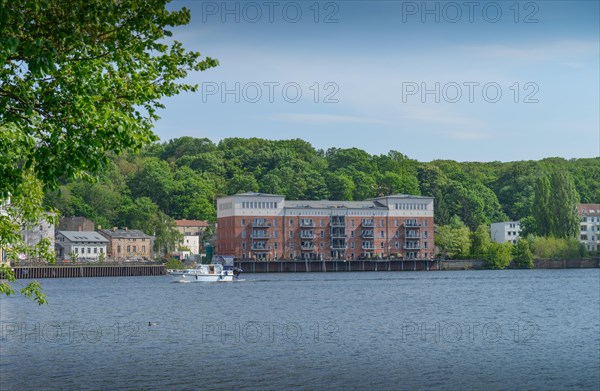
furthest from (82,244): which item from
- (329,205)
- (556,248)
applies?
(556,248)

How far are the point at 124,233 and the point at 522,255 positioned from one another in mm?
65625

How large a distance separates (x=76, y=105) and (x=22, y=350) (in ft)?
89.5

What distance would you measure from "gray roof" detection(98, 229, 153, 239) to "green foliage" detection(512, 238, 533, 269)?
200 ft

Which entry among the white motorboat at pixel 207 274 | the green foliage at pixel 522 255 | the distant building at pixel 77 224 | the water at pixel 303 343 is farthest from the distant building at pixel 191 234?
the water at pixel 303 343

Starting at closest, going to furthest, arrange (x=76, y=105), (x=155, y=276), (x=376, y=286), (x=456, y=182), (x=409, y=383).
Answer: (x=76, y=105) → (x=409, y=383) → (x=376, y=286) → (x=155, y=276) → (x=456, y=182)

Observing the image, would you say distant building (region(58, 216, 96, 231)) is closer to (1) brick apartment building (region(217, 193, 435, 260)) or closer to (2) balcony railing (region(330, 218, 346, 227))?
(1) brick apartment building (region(217, 193, 435, 260))

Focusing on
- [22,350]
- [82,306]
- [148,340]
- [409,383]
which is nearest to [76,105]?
[409,383]

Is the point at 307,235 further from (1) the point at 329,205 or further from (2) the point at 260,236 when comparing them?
(2) the point at 260,236

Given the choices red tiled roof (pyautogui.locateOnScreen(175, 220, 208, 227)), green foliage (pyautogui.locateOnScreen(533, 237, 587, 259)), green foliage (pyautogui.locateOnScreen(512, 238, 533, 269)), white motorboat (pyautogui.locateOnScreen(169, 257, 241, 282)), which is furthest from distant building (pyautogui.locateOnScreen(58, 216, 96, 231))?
green foliage (pyautogui.locateOnScreen(533, 237, 587, 259))

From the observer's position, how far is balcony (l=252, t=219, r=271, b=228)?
140 m

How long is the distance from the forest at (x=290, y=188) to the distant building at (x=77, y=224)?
151 inches

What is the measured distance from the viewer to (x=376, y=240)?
148250 millimetres

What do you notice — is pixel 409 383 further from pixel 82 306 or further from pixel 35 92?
pixel 82 306

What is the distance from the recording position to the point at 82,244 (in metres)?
146
